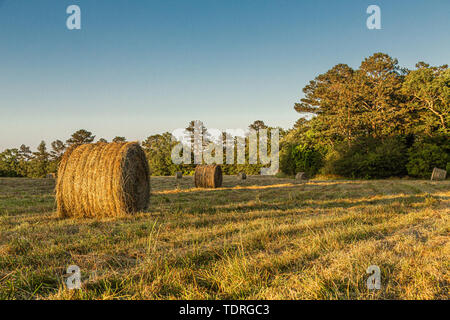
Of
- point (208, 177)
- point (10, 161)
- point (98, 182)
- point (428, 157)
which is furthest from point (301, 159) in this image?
point (10, 161)

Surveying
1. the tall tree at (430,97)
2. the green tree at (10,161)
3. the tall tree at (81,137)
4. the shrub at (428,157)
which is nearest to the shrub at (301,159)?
the shrub at (428,157)

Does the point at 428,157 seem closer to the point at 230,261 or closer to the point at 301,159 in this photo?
the point at 301,159

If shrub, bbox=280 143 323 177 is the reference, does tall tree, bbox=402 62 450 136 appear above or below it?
above

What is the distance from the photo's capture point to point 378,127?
2845 cm

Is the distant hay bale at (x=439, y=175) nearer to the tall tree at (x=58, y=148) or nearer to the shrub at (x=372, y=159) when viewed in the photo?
the shrub at (x=372, y=159)

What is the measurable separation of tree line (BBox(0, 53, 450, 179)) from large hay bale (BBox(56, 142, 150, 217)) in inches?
946

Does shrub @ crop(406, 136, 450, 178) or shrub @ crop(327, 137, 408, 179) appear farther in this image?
shrub @ crop(327, 137, 408, 179)

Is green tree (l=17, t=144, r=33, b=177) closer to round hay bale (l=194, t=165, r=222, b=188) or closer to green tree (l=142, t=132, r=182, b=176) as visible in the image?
green tree (l=142, t=132, r=182, b=176)

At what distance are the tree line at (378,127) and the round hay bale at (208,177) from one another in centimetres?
1543

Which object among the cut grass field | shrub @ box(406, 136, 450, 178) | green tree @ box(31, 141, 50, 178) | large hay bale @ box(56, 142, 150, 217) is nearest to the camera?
the cut grass field

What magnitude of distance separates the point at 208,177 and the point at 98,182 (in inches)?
396

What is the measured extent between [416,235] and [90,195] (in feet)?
21.4

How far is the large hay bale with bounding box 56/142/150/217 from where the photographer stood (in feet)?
20.4

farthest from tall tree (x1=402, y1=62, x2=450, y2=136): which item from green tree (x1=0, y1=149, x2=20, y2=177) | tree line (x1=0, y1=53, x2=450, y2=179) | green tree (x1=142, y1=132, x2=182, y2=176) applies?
green tree (x1=0, y1=149, x2=20, y2=177)
